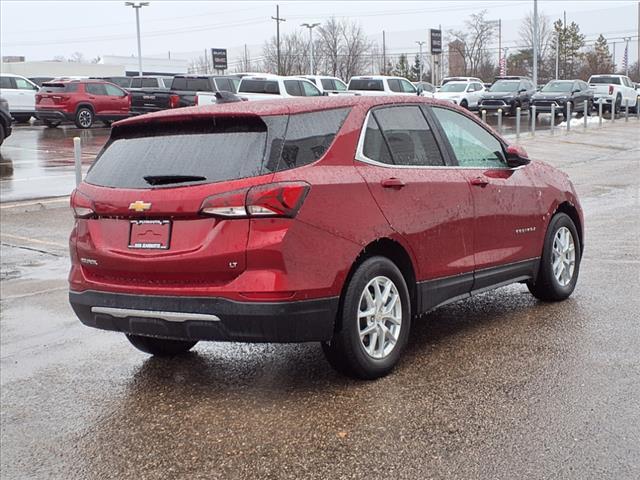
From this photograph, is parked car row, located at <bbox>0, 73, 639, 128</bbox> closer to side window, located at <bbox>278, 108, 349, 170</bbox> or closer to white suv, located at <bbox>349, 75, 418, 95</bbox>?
white suv, located at <bbox>349, 75, 418, 95</bbox>

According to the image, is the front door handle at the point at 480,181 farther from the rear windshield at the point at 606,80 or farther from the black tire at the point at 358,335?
the rear windshield at the point at 606,80

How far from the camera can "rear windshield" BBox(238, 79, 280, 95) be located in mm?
28666

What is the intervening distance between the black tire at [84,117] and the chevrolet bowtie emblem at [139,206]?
91.3ft

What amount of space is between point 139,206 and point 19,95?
3165 centimetres

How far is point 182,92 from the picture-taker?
32.1 metres

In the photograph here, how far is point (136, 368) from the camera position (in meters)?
5.48

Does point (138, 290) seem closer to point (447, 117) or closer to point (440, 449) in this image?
point (440, 449)

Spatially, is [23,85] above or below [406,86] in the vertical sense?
above

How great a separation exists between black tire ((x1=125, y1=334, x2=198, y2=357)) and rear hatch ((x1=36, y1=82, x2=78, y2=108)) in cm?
2690

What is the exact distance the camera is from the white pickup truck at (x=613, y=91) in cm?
4075

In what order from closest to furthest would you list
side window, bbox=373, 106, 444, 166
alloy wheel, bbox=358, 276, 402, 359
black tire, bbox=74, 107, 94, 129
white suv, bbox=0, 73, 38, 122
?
alloy wheel, bbox=358, 276, 402, 359
side window, bbox=373, 106, 444, 166
black tire, bbox=74, 107, 94, 129
white suv, bbox=0, 73, 38, 122

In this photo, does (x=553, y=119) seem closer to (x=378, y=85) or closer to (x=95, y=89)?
(x=378, y=85)

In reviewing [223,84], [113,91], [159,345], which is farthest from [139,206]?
[113,91]

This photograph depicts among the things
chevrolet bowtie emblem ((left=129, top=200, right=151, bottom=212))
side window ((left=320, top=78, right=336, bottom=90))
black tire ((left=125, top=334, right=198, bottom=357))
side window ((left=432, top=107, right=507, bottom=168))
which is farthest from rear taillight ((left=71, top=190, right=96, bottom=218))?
side window ((left=320, top=78, right=336, bottom=90))
